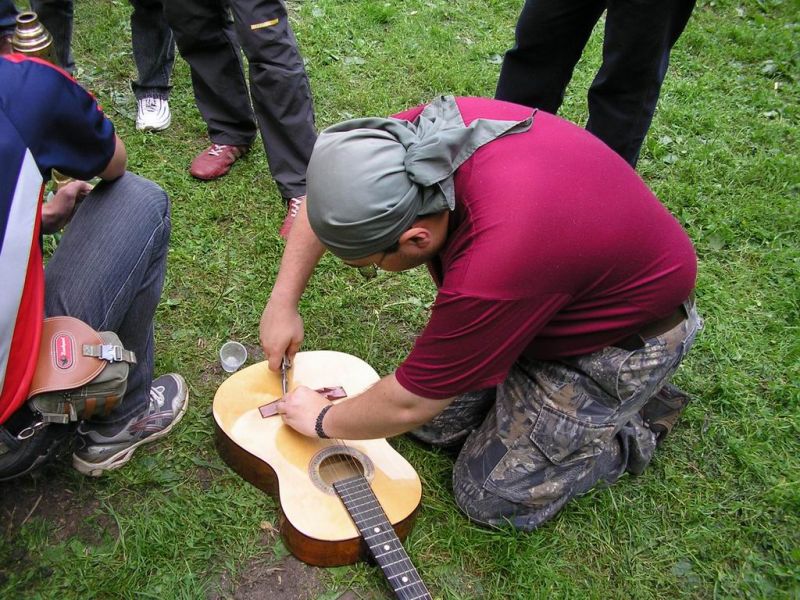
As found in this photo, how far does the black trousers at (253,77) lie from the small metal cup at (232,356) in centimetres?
95

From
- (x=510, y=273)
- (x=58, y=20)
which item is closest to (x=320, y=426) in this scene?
(x=510, y=273)

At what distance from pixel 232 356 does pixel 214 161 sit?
1.32 meters

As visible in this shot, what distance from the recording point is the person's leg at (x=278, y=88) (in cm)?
300

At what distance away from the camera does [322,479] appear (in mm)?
2203

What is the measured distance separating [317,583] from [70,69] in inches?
128

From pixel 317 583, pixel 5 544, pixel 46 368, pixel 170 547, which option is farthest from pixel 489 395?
pixel 5 544

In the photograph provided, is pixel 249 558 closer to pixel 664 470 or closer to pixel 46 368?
pixel 46 368

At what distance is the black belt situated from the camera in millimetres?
2039

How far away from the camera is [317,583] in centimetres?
215

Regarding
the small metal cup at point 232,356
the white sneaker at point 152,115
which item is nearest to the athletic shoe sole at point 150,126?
the white sneaker at point 152,115

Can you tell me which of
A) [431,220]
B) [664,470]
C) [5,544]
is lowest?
[5,544]

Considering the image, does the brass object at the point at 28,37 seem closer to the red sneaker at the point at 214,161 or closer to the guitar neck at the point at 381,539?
the red sneaker at the point at 214,161

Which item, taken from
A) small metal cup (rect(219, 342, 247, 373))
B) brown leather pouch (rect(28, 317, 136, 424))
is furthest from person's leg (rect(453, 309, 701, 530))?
brown leather pouch (rect(28, 317, 136, 424))

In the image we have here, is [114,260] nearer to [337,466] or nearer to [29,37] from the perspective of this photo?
[29,37]
